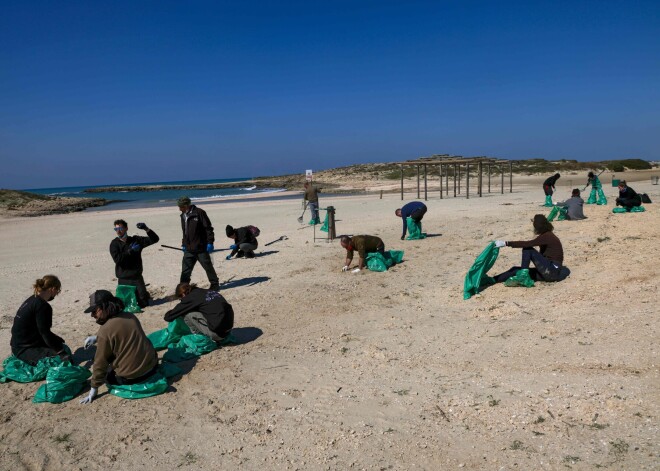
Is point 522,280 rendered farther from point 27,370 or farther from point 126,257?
point 27,370

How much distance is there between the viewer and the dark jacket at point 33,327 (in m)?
5.15

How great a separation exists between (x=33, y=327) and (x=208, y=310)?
1.76 metres

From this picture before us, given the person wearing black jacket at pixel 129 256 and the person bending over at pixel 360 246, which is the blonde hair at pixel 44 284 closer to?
the person wearing black jacket at pixel 129 256

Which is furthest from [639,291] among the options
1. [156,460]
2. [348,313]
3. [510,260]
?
[156,460]

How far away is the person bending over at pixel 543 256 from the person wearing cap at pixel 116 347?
4.91m

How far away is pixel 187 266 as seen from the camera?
8250 millimetres

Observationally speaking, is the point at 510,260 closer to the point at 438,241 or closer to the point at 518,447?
the point at 438,241

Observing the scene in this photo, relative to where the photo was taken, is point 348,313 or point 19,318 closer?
point 19,318

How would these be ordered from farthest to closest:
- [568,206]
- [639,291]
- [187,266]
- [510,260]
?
1. [568,206]
2. [510,260]
3. [187,266]
4. [639,291]

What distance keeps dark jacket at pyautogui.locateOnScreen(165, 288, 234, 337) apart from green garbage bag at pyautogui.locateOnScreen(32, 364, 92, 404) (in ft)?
3.78

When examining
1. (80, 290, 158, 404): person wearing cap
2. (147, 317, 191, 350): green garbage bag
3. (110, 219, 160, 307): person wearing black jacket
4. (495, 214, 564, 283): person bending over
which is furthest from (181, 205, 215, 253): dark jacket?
(495, 214, 564, 283): person bending over

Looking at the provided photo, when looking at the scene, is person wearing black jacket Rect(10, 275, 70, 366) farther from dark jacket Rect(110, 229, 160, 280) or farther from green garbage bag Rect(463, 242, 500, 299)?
green garbage bag Rect(463, 242, 500, 299)

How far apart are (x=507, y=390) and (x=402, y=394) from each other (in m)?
0.92

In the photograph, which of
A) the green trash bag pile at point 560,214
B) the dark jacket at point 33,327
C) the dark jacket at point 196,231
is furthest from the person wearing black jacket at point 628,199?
the dark jacket at point 33,327
